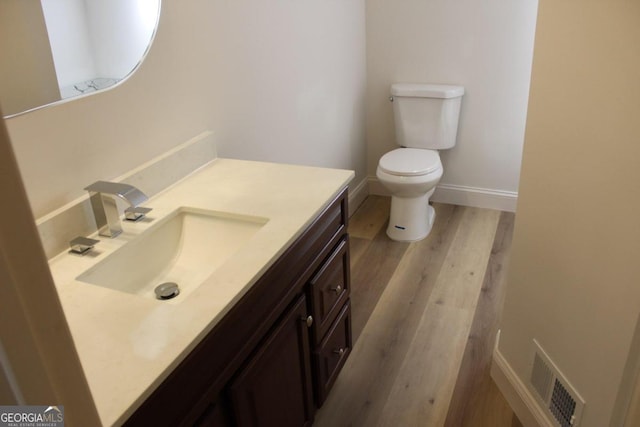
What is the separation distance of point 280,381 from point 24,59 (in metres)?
1.02

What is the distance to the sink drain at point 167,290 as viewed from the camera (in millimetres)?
1335

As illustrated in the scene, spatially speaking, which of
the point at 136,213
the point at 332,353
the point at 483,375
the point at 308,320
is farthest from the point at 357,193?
the point at 136,213

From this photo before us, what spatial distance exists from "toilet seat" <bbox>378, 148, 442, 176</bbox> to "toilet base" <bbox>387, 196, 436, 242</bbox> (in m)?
0.20

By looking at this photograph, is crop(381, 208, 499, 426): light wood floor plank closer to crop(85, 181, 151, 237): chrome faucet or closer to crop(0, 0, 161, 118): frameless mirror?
crop(85, 181, 151, 237): chrome faucet

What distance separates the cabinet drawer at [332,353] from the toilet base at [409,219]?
1196 millimetres

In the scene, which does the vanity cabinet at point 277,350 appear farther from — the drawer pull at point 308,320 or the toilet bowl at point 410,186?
the toilet bowl at point 410,186

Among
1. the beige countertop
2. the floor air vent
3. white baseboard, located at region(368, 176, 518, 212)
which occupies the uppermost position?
the beige countertop

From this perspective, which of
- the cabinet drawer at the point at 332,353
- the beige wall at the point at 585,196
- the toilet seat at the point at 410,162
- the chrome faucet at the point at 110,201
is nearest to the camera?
the beige wall at the point at 585,196

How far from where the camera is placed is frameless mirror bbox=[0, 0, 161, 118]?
119 cm

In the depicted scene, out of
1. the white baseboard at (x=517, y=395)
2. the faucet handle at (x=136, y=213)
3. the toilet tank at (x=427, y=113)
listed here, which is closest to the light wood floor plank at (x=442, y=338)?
the white baseboard at (x=517, y=395)

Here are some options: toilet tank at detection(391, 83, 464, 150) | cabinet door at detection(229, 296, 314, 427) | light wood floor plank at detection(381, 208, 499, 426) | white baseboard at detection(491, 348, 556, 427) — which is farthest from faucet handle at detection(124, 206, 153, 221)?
toilet tank at detection(391, 83, 464, 150)

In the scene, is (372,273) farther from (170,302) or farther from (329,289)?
(170,302)

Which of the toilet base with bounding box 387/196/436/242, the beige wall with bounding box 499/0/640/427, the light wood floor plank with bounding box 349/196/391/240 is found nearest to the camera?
the beige wall with bounding box 499/0/640/427

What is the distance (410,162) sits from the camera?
9.54 feet
